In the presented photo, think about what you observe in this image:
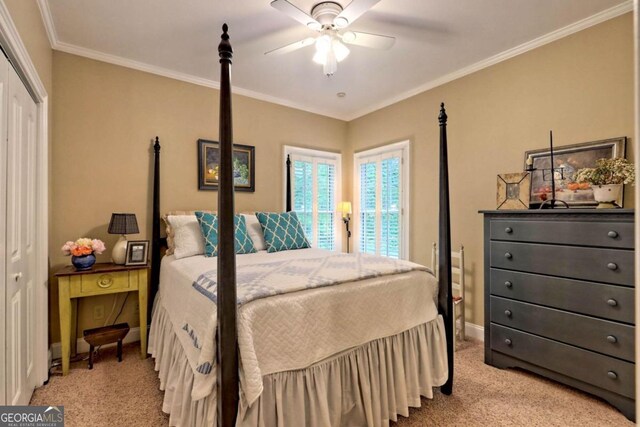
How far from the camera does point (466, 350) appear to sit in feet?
8.89

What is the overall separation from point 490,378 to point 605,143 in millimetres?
1921

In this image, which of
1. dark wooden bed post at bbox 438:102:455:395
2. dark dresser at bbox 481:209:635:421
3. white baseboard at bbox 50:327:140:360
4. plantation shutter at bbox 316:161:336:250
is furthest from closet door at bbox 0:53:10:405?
plantation shutter at bbox 316:161:336:250

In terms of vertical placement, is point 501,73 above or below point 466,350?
above

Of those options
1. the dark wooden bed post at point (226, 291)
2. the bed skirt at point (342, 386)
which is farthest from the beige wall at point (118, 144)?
the dark wooden bed post at point (226, 291)

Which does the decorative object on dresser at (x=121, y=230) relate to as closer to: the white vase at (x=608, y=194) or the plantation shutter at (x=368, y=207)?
the plantation shutter at (x=368, y=207)

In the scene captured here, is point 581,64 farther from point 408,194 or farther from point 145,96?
point 145,96

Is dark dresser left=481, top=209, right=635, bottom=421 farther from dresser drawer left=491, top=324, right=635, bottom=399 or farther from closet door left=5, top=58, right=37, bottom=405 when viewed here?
closet door left=5, top=58, right=37, bottom=405

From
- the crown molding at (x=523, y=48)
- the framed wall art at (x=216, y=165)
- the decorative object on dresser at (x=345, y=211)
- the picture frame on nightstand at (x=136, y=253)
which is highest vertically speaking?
the crown molding at (x=523, y=48)

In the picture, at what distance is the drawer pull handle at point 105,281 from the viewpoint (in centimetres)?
242

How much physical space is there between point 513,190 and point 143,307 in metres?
3.28

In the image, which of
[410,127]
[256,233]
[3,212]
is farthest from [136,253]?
[410,127]

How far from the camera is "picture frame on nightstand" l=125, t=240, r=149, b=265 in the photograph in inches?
103

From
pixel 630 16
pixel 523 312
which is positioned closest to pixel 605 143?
pixel 630 16

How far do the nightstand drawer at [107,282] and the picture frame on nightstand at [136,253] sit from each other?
115 mm
